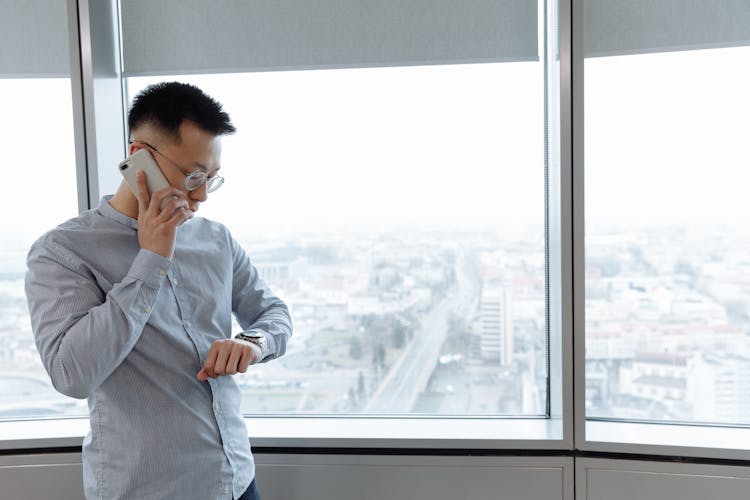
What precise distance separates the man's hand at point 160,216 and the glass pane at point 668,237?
1340 millimetres

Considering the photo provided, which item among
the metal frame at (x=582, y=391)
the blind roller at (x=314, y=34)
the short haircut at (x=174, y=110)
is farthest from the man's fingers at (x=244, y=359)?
the blind roller at (x=314, y=34)

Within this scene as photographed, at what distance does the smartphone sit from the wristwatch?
1.30 feet

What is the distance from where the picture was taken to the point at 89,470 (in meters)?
1.22

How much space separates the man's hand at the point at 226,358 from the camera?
1.22m

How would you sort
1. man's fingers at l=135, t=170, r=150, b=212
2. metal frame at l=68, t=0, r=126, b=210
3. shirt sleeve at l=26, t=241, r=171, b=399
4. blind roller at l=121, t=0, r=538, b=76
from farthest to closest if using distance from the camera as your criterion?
→ blind roller at l=121, t=0, r=538, b=76, metal frame at l=68, t=0, r=126, b=210, man's fingers at l=135, t=170, r=150, b=212, shirt sleeve at l=26, t=241, r=171, b=399

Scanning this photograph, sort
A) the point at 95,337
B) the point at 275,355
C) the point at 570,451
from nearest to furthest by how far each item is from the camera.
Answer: the point at 95,337, the point at 275,355, the point at 570,451

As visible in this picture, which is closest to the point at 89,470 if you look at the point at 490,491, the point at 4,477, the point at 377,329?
the point at 4,477

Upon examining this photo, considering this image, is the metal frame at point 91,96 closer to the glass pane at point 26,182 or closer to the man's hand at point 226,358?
the glass pane at point 26,182

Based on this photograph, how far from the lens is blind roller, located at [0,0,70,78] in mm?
1946

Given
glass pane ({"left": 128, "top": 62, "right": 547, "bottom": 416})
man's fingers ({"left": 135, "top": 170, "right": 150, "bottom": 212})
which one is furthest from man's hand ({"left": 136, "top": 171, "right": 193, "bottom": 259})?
glass pane ({"left": 128, "top": 62, "right": 547, "bottom": 416})

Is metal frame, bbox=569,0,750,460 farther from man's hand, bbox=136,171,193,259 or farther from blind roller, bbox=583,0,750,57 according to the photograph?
man's hand, bbox=136,171,193,259

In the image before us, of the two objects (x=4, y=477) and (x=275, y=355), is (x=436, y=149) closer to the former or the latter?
(x=275, y=355)

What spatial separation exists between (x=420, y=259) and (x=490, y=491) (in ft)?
2.62

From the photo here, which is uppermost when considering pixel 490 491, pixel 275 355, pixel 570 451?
pixel 275 355
